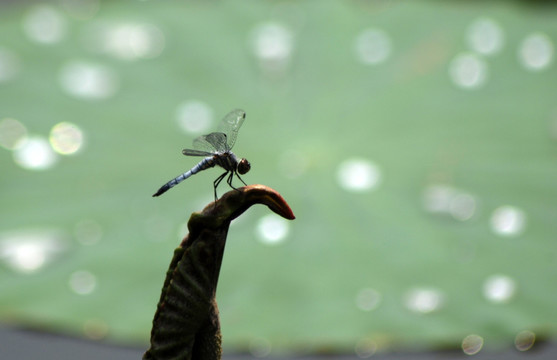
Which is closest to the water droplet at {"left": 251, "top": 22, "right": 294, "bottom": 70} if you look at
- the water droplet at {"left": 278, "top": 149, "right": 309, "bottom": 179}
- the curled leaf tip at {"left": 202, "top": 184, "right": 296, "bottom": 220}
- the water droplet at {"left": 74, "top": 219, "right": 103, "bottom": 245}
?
the water droplet at {"left": 278, "top": 149, "right": 309, "bottom": 179}

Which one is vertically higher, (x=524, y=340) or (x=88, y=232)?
(x=88, y=232)

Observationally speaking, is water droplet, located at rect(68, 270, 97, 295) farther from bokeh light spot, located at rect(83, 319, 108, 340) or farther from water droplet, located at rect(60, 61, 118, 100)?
water droplet, located at rect(60, 61, 118, 100)

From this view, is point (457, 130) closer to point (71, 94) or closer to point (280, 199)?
point (71, 94)

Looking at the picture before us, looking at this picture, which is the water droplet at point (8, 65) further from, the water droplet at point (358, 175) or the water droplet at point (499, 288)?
the water droplet at point (499, 288)

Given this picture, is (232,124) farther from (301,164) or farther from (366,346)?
(301,164)

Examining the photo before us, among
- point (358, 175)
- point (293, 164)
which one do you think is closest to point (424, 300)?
point (358, 175)

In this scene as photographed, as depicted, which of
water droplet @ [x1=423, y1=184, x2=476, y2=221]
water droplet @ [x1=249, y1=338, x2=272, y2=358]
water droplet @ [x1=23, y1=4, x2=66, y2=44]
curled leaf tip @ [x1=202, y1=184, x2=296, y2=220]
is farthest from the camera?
water droplet @ [x1=23, y1=4, x2=66, y2=44]
